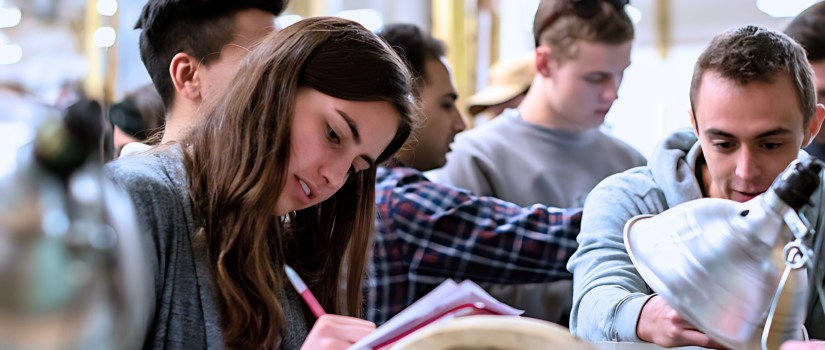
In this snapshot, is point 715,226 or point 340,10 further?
point 340,10

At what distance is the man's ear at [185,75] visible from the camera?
1.80m

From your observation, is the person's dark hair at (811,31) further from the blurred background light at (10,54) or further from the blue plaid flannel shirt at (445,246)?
the blurred background light at (10,54)

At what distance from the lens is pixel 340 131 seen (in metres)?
1.42

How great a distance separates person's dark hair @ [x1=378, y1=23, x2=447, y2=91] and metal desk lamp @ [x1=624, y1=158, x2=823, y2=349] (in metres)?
1.65

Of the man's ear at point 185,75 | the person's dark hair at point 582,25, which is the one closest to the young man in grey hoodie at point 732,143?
the man's ear at point 185,75

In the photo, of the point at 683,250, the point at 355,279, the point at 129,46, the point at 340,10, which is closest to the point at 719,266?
the point at 683,250

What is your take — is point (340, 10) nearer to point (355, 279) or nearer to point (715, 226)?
point (355, 279)

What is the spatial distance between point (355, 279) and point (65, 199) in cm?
115

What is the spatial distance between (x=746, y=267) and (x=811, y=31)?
139cm

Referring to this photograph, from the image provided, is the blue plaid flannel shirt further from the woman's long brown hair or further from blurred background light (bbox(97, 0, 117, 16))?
blurred background light (bbox(97, 0, 117, 16))

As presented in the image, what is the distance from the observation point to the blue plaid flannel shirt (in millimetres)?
2205

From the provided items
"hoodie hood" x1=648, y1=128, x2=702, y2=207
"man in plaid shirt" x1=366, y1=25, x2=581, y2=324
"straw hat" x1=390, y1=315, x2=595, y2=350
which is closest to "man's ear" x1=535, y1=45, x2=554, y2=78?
"man in plaid shirt" x1=366, y1=25, x2=581, y2=324

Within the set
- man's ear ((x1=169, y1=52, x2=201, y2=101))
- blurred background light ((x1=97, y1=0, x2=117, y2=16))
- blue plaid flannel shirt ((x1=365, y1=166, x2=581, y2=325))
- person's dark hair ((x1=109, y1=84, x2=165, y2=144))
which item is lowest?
blue plaid flannel shirt ((x1=365, y1=166, x2=581, y2=325))

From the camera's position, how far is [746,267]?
3.07 feet
